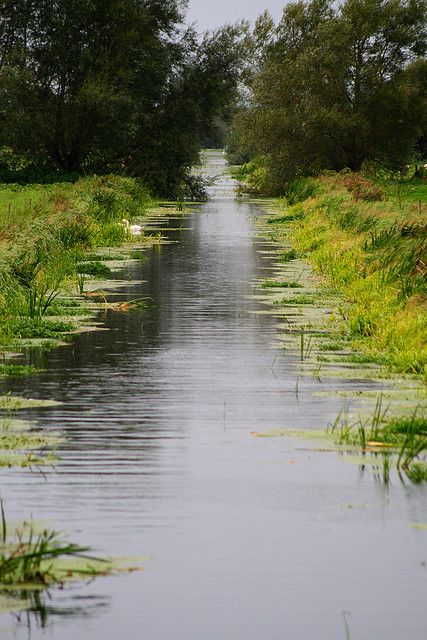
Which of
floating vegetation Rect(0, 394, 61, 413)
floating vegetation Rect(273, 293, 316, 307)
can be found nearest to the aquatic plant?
floating vegetation Rect(0, 394, 61, 413)

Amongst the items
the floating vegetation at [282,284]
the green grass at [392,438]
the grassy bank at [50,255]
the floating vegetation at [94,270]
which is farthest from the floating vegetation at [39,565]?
the floating vegetation at [94,270]

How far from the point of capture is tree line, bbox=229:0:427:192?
61.5 m

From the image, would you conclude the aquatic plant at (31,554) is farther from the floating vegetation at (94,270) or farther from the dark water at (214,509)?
the floating vegetation at (94,270)

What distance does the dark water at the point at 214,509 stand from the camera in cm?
636

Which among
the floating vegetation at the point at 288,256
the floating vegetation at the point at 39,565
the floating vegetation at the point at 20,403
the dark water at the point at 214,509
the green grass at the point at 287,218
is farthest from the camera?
the green grass at the point at 287,218

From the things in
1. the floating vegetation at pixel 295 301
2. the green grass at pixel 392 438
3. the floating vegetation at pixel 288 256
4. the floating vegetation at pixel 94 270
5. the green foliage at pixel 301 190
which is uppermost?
the green grass at pixel 392 438

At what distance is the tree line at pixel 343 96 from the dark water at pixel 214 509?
48.1 m

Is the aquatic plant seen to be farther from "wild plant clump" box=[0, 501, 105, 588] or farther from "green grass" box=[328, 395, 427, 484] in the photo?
"green grass" box=[328, 395, 427, 484]

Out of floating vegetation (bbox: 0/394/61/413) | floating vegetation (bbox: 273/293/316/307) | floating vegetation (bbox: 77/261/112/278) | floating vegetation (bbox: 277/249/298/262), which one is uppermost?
floating vegetation (bbox: 0/394/61/413)

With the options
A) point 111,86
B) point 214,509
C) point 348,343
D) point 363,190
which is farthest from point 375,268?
point 111,86

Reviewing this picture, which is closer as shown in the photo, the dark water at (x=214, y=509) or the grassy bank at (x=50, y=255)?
the dark water at (x=214, y=509)

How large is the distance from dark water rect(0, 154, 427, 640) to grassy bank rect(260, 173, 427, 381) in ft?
4.15

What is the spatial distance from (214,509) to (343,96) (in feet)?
182

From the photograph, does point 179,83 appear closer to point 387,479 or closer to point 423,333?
point 423,333
